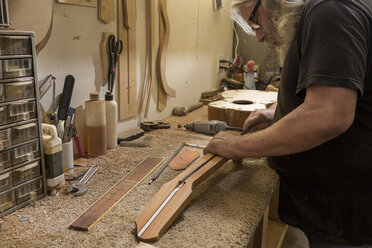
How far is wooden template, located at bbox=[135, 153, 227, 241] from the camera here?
796 millimetres

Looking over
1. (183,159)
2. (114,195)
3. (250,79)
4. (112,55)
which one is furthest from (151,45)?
(250,79)

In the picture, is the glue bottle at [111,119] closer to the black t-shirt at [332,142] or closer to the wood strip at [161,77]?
the wood strip at [161,77]

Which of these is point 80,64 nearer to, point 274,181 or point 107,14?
point 107,14

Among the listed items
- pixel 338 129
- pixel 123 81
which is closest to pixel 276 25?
pixel 338 129

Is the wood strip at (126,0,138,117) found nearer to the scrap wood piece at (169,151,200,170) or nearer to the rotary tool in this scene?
the rotary tool

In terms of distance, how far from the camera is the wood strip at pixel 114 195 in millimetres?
855

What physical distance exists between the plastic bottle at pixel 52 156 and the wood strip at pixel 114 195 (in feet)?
0.51

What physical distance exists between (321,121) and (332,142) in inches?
6.7

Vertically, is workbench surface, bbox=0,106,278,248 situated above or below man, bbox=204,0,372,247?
below

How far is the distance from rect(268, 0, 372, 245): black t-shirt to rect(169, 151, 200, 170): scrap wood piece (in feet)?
1.13

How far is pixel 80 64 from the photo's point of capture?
1.35 meters

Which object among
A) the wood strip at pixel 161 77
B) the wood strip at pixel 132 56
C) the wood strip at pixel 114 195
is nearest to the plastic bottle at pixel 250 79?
the wood strip at pixel 161 77

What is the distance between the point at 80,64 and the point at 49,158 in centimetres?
51

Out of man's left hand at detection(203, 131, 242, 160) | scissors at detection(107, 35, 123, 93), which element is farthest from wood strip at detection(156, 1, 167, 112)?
man's left hand at detection(203, 131, 242, 160)
